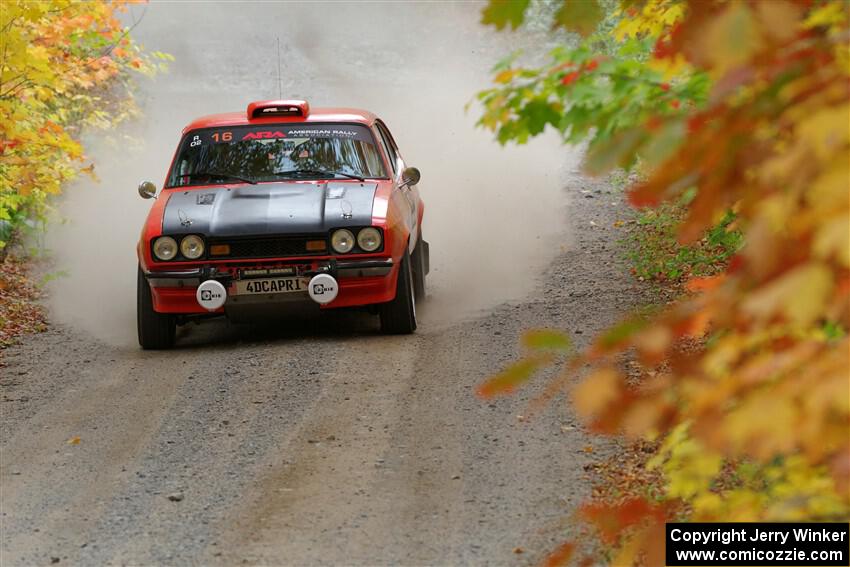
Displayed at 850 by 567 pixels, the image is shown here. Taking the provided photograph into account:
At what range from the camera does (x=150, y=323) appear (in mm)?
9094

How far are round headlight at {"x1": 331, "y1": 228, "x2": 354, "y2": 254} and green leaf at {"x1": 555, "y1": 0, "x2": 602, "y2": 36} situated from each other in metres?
5.77

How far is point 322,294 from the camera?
8578mm

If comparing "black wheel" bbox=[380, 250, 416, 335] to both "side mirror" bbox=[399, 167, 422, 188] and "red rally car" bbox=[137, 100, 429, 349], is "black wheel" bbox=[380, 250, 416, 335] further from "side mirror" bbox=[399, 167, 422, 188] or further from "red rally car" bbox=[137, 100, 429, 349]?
"side mirror" bbox=[399, 167, 422, 188]

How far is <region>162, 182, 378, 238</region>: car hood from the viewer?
8.60 meters

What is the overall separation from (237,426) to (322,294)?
1.92 m

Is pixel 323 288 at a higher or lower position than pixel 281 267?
lower

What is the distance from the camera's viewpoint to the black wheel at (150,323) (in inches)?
356

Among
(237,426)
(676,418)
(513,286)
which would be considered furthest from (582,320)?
(676,418)

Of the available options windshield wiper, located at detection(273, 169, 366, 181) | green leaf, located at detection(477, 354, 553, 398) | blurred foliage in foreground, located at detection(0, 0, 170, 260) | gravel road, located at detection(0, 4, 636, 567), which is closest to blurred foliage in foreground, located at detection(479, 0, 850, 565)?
green leaf, located at detection(477, 354, 553, 398)

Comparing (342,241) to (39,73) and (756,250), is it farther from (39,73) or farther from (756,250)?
(756,250)

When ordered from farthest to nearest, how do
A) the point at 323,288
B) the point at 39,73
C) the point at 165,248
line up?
the point at 39,73
the point at 165,248
the point at 323,288

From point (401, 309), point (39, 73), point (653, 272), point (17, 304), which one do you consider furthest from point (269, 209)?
point (17, 304)

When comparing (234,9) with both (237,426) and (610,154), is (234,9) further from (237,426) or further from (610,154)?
(610,154)

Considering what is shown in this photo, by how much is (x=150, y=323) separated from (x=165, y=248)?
0.77 metres
